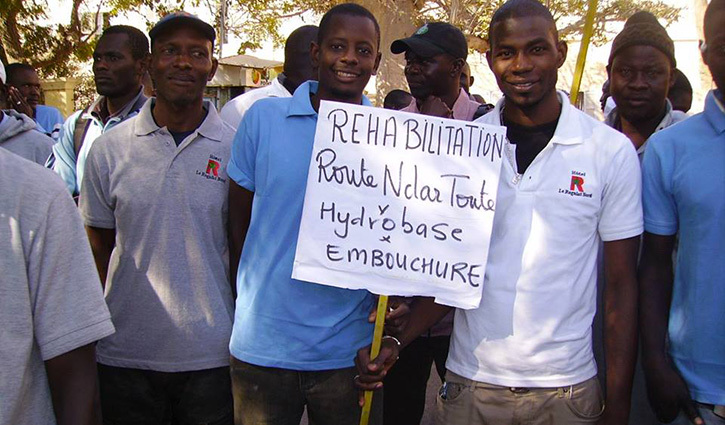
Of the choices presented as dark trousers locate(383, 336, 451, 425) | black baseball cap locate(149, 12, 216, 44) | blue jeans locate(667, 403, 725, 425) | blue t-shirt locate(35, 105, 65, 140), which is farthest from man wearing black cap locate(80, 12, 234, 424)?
blue t-shirt locate(35, 105, 65, 140)

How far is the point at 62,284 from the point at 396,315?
3.93ft

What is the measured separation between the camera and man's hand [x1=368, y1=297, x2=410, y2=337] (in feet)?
7.97

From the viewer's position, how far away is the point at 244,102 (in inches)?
177

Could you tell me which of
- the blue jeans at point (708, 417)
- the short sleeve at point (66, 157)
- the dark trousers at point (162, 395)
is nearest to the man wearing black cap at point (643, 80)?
the blue jeans at point (708, 417)

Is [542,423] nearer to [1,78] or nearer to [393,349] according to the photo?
[393,349]

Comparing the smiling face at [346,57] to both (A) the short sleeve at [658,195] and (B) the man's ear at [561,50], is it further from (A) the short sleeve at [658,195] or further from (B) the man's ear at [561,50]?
(A) the short sleeve at [658,195]

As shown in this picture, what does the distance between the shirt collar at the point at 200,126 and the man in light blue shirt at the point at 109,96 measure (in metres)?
0.93

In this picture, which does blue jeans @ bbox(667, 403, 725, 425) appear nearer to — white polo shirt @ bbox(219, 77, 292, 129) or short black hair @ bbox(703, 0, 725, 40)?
short black hair @ bbox(703, 0, 725, 40)

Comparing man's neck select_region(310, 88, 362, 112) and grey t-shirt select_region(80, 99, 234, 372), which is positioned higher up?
man's neck select_region(310, 88, 362, 112)

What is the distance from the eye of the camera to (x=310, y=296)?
2486mm

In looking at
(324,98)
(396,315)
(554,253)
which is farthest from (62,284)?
Result: (554,253)

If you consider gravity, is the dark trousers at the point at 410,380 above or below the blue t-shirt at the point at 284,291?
below

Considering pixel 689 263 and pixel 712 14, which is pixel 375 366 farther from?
pixel 712 14

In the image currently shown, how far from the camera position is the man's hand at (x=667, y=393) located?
A: 7.15 feet
